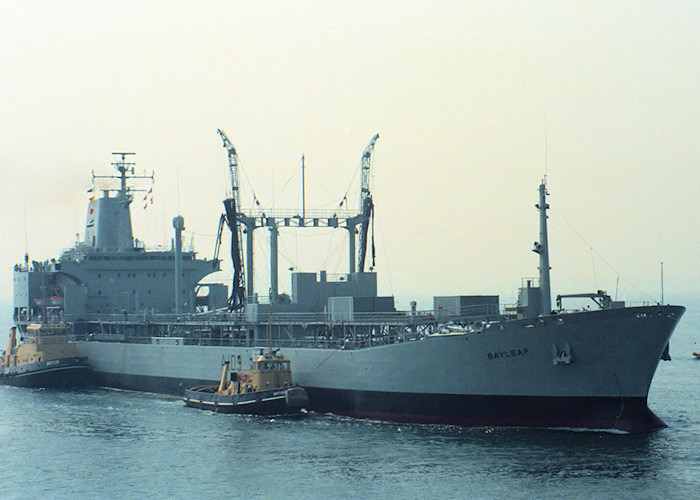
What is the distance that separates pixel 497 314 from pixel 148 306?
27.8 m

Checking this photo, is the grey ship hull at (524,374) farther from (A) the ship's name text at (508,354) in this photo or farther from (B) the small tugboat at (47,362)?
(B) the small tugboat at (47,362)

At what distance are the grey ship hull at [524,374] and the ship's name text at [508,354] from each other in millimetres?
38

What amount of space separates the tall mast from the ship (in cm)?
6

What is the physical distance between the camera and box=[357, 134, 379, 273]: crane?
5538 centimetres

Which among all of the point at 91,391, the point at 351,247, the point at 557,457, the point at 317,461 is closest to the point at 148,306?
the point at 91,391

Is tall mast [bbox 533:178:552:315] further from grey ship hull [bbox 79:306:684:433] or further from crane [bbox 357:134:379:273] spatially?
crane [bbox 357:134:379:273]

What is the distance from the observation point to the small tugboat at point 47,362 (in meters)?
55.6

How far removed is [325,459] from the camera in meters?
32.8

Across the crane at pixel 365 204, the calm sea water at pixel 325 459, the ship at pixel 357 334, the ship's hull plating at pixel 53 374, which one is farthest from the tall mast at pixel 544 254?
the ship's hull plating at pixel 53 374

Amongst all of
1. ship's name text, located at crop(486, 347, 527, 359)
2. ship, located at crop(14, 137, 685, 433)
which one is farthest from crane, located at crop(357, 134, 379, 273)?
ship's name text, located at crop(486, 347, 527, 359)

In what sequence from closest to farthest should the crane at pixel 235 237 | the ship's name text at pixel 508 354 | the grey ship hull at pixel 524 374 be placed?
1. the grey ship hull at pixel 524 374
2. the ship's name text at pixel 508 354
3. the crane at pixel 235 237

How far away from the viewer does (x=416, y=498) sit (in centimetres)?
2814

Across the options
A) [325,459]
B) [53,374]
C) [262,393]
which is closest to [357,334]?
[262,393]

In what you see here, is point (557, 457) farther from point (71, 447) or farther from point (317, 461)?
point (71, 447)
